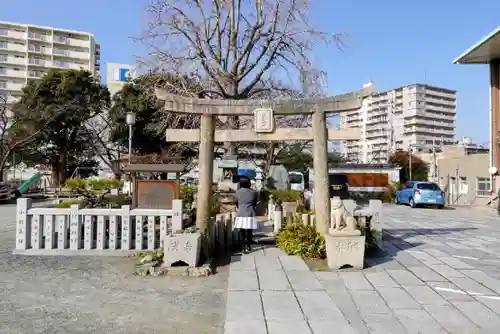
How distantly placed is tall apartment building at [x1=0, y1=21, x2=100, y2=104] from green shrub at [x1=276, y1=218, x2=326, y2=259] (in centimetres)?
6193

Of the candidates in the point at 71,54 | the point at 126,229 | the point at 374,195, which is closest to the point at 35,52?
the point at 71,54

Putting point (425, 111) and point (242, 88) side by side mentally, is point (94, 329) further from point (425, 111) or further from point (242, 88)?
point (425, 111)

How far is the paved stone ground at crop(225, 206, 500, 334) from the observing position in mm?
4488

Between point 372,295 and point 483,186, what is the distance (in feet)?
85.9

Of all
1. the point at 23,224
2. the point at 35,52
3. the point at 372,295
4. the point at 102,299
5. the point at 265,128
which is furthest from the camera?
the point at 35,52

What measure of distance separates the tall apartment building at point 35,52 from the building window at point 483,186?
5387 cm

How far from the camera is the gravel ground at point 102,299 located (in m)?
4.52

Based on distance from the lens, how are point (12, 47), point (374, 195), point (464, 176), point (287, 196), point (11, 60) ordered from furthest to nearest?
point (12, 47), point (11, 60), point (464, 176), point (374, 195), point (287, 196)

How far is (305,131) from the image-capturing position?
8445 mm

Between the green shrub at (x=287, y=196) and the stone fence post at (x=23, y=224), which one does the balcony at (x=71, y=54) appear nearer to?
the green shrub at (x=287, y=196)

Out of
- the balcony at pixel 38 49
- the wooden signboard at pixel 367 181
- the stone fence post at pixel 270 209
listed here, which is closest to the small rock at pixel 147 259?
the stone fence post at pixel 270 209

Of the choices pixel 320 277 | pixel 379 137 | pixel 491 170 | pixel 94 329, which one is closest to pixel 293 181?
pixel 491 170

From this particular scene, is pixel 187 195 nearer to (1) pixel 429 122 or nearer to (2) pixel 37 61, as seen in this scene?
(2) pixel 37 61

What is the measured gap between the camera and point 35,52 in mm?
66625
